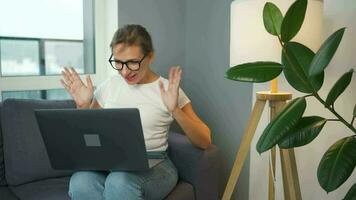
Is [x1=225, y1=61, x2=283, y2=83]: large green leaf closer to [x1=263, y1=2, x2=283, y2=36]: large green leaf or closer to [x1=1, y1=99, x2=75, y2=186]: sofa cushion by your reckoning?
[x1=263, y1=2, x2=283, y2=36]: large green leaf

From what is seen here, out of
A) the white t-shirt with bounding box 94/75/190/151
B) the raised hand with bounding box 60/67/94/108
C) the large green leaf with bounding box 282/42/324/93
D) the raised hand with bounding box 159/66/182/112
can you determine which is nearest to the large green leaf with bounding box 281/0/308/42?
the large green leaf with bounding box 282/42/324/93

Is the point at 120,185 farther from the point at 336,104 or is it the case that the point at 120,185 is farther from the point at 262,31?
the point at 336,104

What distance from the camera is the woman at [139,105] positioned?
1.52 meters

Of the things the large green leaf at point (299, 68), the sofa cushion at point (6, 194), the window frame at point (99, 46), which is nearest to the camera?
the large green leaf at point (299, 68)

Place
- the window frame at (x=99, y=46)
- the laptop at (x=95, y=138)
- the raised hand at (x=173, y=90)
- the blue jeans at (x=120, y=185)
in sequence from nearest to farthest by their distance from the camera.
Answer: the laptop at (x=95, y=138) < the blue jeans at (x=120, y=185) < the raised hand at (x=173, y=90) < the window frame at (x=99, y=46)

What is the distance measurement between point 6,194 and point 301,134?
1337 millimetres

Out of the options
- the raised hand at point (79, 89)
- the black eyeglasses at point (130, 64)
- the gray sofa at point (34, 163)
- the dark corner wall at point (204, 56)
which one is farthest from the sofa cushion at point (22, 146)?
the dark corner wall at point (204, 56)

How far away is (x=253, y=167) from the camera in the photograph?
2219 millimetres

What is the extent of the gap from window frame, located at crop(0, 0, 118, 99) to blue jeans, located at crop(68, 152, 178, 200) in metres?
0.83

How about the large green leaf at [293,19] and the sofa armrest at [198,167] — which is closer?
the large green leaf at [293,19]

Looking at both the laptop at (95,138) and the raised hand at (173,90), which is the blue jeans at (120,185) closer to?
the laptop at (95,138)

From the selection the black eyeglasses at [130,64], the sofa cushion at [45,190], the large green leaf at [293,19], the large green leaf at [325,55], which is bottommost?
the sofa cushion at [45,190]

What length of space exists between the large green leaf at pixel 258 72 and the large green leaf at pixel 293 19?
97 mm

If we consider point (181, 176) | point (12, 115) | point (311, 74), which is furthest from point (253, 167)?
point (12, 115)
